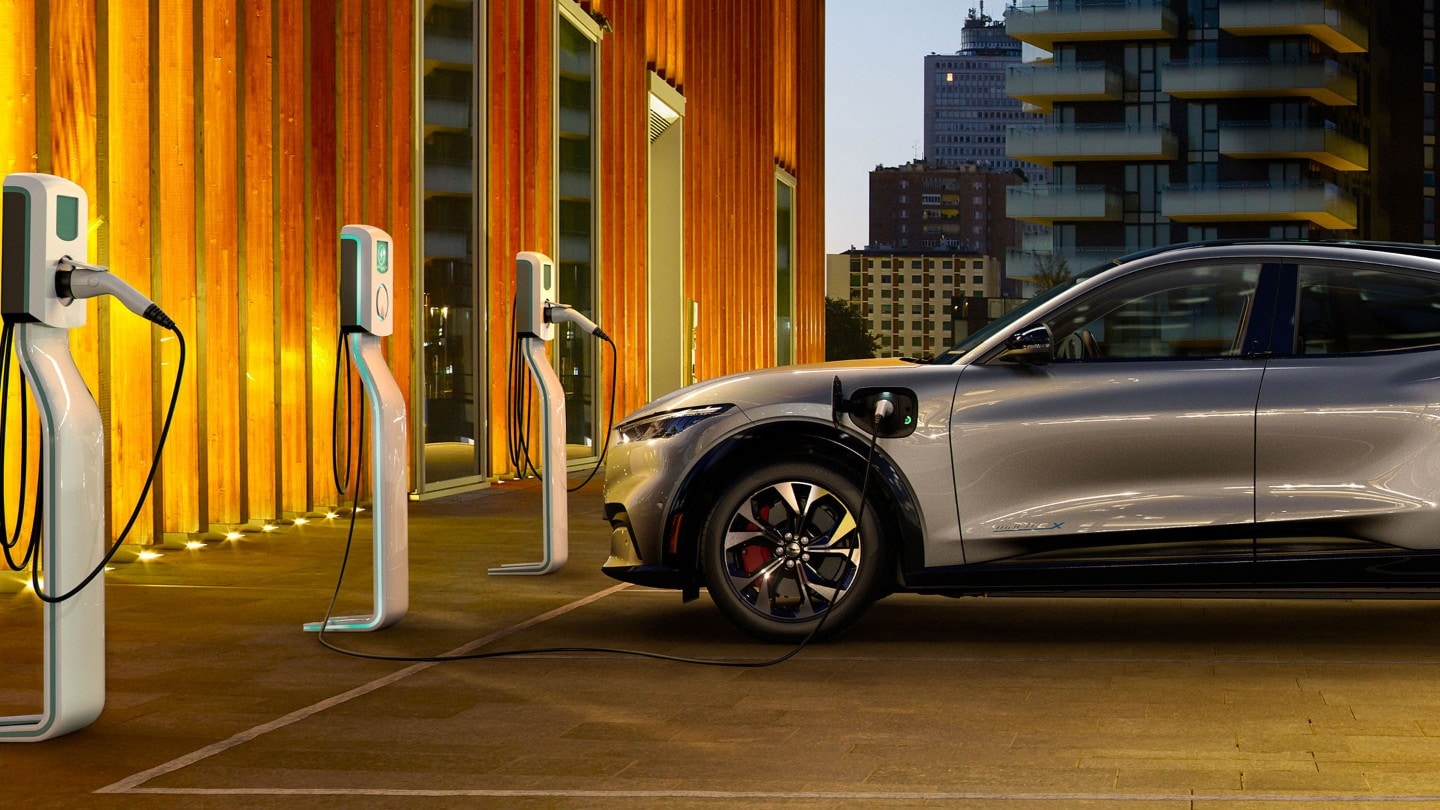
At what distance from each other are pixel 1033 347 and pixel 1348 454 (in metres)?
1.28

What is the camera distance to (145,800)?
4.98m

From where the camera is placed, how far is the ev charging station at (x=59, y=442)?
18.5ft

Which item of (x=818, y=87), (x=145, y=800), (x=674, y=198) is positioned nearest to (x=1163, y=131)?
(x=818, y=87)

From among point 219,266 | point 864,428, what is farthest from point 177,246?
point 864,428

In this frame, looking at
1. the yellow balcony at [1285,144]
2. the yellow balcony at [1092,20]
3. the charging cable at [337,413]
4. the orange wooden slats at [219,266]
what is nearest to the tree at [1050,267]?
the yellow balcony at [1285,144]

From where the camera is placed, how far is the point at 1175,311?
7457mm

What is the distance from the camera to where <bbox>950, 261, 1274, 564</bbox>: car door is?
23.4 feet

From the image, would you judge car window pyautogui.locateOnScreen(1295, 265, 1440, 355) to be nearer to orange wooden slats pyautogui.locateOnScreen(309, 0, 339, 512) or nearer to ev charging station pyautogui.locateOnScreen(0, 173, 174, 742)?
ev charging station pyautogui.locateOnScreen(0, 173, 174, 742)

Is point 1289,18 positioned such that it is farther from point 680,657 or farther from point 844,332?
point 844,332

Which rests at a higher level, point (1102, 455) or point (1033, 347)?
point (1033, 347)

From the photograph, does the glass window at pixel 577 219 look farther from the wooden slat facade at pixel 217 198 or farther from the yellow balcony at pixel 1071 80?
the yellow balcony at pixel 1071 80

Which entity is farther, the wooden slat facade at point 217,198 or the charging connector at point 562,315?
the wooden slat facade at point 217,198

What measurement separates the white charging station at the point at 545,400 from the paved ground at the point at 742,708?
0.89 m

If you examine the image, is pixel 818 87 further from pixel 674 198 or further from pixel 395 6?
pixel 395 6
